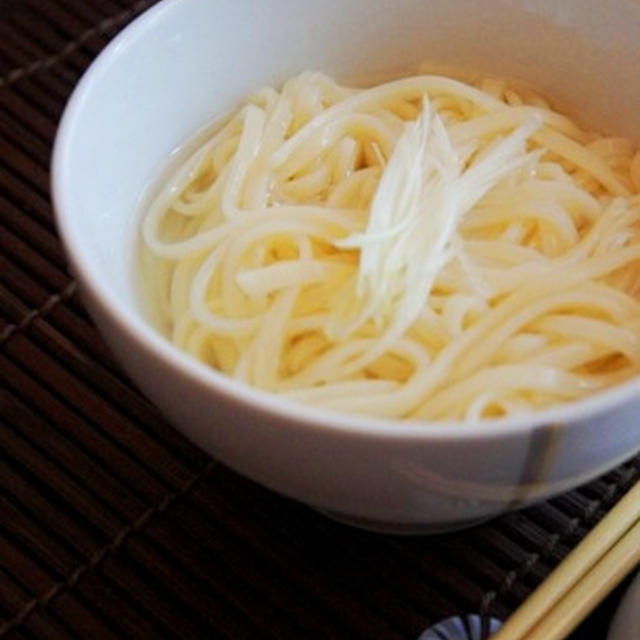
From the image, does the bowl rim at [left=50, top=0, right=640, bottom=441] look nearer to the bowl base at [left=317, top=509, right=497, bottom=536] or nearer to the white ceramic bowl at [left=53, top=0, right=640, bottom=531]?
the white ceramic bowl at [left=53, top=0, right=640, bottom=531]

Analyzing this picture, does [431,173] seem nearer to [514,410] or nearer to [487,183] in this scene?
[487,183]

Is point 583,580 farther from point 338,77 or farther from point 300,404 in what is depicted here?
point 338,77

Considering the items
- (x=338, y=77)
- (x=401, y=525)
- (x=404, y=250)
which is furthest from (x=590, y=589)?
(x=338, y=77)

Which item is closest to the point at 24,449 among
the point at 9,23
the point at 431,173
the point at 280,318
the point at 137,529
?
the point at 137,529

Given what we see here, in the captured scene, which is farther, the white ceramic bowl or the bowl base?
the bowl base

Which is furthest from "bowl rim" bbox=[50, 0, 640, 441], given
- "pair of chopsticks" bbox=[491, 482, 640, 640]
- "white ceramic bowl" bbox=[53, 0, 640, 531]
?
"pair of chopsticks" bbox=[491, 482, 640, 640]
